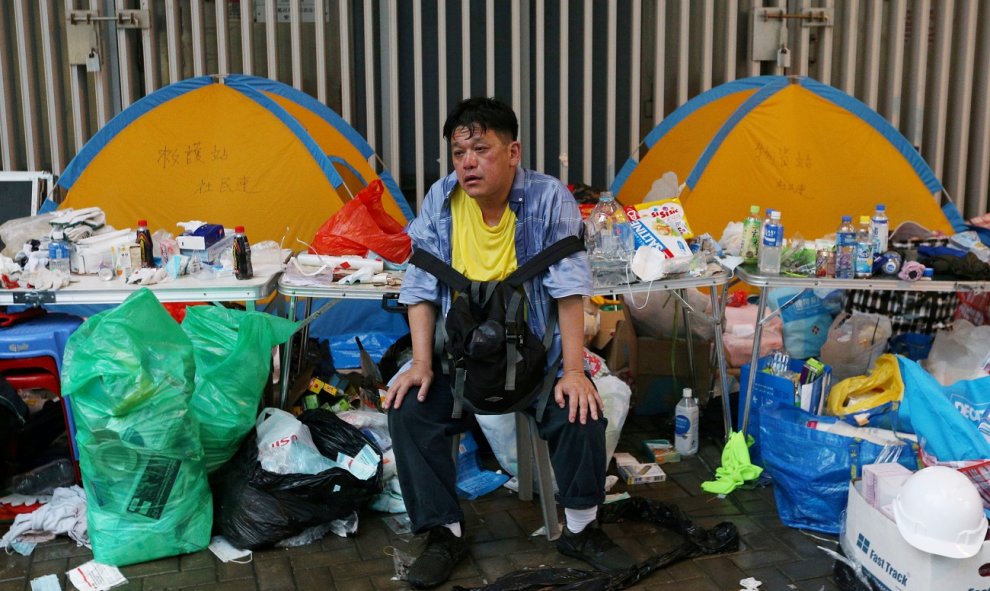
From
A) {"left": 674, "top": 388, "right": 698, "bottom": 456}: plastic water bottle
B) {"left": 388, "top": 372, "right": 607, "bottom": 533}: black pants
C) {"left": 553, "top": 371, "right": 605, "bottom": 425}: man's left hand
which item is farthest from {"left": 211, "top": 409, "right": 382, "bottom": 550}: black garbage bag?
{"left": 674, "top": 388, "right": 698, "bottom": 456}: plastic water bottle

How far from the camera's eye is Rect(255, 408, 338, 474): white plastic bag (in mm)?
3123

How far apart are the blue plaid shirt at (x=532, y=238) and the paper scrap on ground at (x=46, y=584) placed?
136cm

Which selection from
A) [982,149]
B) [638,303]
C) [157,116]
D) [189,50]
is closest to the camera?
[638,303]

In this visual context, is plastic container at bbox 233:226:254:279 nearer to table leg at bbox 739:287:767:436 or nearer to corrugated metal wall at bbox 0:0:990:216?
table leg at bbox 739:287:767:436

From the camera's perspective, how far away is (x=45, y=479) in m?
3.43

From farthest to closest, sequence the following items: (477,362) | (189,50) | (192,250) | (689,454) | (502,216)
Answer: (189,50) < (689,454) < (192,250) < (502,216) < (477,362)

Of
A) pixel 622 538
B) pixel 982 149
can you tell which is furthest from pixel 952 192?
pixel 622 538

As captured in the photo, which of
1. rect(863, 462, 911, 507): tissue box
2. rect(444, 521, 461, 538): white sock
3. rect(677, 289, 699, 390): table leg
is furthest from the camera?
rect(677, 289, 699, 390): table leg

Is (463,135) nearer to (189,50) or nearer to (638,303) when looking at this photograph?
(638,303)

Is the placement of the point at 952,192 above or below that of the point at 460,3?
below

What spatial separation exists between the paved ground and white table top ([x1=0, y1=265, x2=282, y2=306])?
84cm

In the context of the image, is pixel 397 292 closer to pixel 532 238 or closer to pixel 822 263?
pixel 532 238

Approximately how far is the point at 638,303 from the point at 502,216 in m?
1.55

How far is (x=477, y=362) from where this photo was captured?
2887 millimetres
